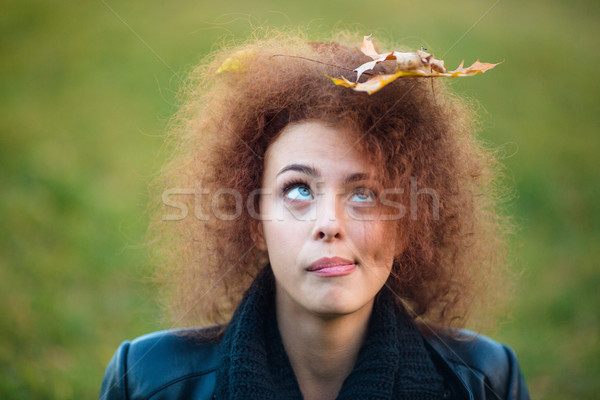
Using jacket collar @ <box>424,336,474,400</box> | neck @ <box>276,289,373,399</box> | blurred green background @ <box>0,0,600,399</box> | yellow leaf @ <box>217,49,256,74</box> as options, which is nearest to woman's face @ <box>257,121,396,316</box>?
neck @ <box>276,289,373,399</box>

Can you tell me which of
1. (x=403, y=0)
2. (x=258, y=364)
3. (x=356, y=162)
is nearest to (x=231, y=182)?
(x=356, y=162)

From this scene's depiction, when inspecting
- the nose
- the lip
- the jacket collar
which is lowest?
the jacket collar

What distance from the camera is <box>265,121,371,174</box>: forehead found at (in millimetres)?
2188

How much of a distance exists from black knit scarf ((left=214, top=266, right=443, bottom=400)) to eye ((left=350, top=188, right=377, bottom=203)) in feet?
1.92

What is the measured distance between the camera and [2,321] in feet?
13.2

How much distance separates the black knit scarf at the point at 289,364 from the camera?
226 cm

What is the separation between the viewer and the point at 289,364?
7.86 ft

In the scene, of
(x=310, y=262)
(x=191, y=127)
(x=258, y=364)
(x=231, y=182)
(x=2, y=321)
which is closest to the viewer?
(x=310, y=262)

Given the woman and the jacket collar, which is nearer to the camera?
the woman

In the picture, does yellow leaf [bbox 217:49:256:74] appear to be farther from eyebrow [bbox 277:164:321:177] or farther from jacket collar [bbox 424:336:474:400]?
jacket collar [bbox 424:336:474:400]

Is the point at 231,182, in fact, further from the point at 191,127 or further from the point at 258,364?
the point at 258,364

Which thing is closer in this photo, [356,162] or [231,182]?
[356,162]

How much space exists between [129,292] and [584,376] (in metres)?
3.70

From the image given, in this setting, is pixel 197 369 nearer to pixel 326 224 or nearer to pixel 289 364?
pixel 289 364
